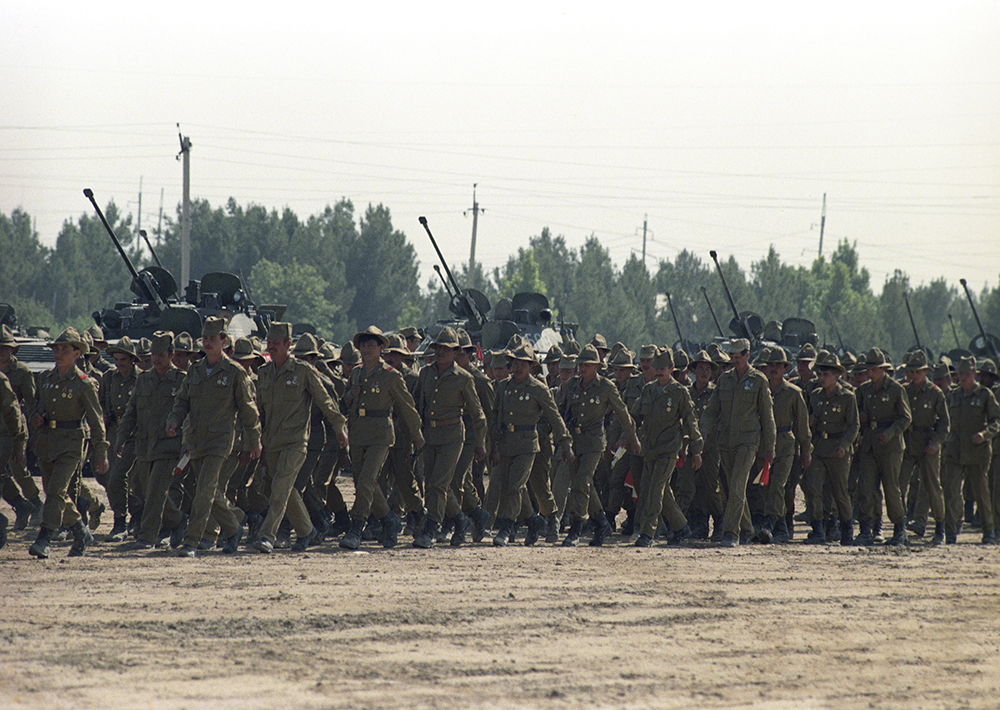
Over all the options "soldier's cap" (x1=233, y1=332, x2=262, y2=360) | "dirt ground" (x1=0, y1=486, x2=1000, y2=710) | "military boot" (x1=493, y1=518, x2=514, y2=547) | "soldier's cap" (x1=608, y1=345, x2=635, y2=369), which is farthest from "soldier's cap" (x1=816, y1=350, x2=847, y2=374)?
"soldier's cap" (x1=233, y1=332, x2=262, y2=360)

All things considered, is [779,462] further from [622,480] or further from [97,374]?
[97,374]

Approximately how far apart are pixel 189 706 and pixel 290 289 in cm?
7268

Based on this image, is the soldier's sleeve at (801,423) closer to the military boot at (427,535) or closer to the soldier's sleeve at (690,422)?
the soldier's sleeve at (690,422)

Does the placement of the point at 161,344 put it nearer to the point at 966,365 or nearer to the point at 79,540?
the point at 79,540

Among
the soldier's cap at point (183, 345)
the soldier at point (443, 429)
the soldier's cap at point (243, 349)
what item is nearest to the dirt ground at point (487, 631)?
the soldier at point (443, 429)

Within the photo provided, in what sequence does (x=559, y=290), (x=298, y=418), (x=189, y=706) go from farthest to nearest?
(x=559, y=290), (x=298, y=418), (x=189, y=706)

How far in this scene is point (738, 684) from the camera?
685 cm

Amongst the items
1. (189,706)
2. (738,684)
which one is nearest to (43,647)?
(189,706)

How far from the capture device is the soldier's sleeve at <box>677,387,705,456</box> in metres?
12.1

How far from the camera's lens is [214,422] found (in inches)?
417

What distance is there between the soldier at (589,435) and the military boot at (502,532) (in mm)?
581

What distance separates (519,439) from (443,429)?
77cm

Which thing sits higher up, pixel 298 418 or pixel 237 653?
pixel 298 418

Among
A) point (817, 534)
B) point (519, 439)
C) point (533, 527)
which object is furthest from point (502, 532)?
point (817, 534)
